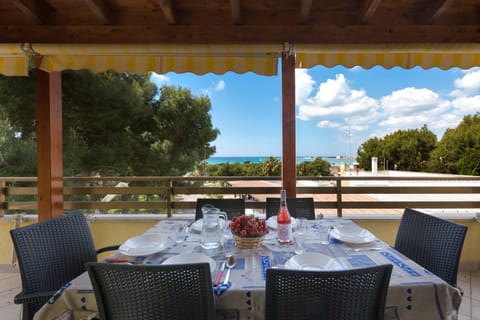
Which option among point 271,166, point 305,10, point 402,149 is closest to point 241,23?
point 305,10

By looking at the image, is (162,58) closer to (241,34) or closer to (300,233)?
(241,34)

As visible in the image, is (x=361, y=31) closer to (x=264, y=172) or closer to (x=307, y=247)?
(x=307, y=247)

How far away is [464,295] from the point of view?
2.37 metres

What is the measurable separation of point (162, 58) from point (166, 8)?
431mm

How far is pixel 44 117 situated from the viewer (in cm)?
268

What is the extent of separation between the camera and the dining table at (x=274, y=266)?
3.31ft

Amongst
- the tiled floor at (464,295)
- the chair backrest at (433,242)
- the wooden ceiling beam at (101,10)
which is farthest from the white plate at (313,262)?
the wooden ceiling beam at (101,10)

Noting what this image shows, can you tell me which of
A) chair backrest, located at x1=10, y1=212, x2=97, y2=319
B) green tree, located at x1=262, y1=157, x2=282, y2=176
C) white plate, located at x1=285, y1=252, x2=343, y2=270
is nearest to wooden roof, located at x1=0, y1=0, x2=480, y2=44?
chair backrest, located at x1=10, y1=212, x2=97, y2=319

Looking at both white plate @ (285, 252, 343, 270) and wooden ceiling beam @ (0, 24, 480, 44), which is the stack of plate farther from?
wooden ceiling beam @ (0, 24, 480, 44)

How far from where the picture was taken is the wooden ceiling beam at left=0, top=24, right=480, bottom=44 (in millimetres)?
2607

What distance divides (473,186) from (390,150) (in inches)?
113

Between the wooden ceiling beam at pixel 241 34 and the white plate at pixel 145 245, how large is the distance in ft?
6.27

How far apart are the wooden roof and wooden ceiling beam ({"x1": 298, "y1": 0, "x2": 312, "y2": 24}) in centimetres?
2

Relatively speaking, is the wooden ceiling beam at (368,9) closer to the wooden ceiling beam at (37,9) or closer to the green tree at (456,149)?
the wooden ceiling beam at (37,9)
